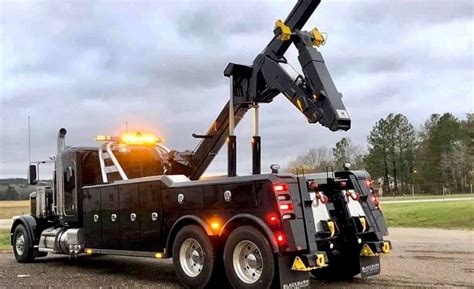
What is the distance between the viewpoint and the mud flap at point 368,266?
854 cm

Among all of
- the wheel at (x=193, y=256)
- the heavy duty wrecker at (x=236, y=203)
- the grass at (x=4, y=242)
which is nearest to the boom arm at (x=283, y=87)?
the heavy duty wrecker at (x=236, y=203)

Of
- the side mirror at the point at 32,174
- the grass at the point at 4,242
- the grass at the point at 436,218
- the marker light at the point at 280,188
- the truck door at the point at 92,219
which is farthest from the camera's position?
the grass at the point at 436,218

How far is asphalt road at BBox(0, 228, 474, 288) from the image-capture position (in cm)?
898

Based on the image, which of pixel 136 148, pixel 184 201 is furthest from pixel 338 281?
pixel 136 148

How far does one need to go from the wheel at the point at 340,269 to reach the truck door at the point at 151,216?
104 inches

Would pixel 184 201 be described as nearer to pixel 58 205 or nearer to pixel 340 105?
pixel 340 105

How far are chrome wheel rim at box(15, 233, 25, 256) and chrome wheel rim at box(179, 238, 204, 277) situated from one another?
5.58m

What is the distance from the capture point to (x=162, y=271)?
10578 mm

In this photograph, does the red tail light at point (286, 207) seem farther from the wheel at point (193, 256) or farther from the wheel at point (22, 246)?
the wheel at point (22, 246)

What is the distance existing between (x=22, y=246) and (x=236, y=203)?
6900 mm

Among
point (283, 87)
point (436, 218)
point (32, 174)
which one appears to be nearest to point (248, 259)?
point (283, 87)

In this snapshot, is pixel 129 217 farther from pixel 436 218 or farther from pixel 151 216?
pixel 436 218

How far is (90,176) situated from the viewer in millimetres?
11164

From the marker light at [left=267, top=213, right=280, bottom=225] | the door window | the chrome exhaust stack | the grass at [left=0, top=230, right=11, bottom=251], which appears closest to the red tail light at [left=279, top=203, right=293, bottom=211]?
the marker light at [left=267, top=213, right=280, bottom=225]
